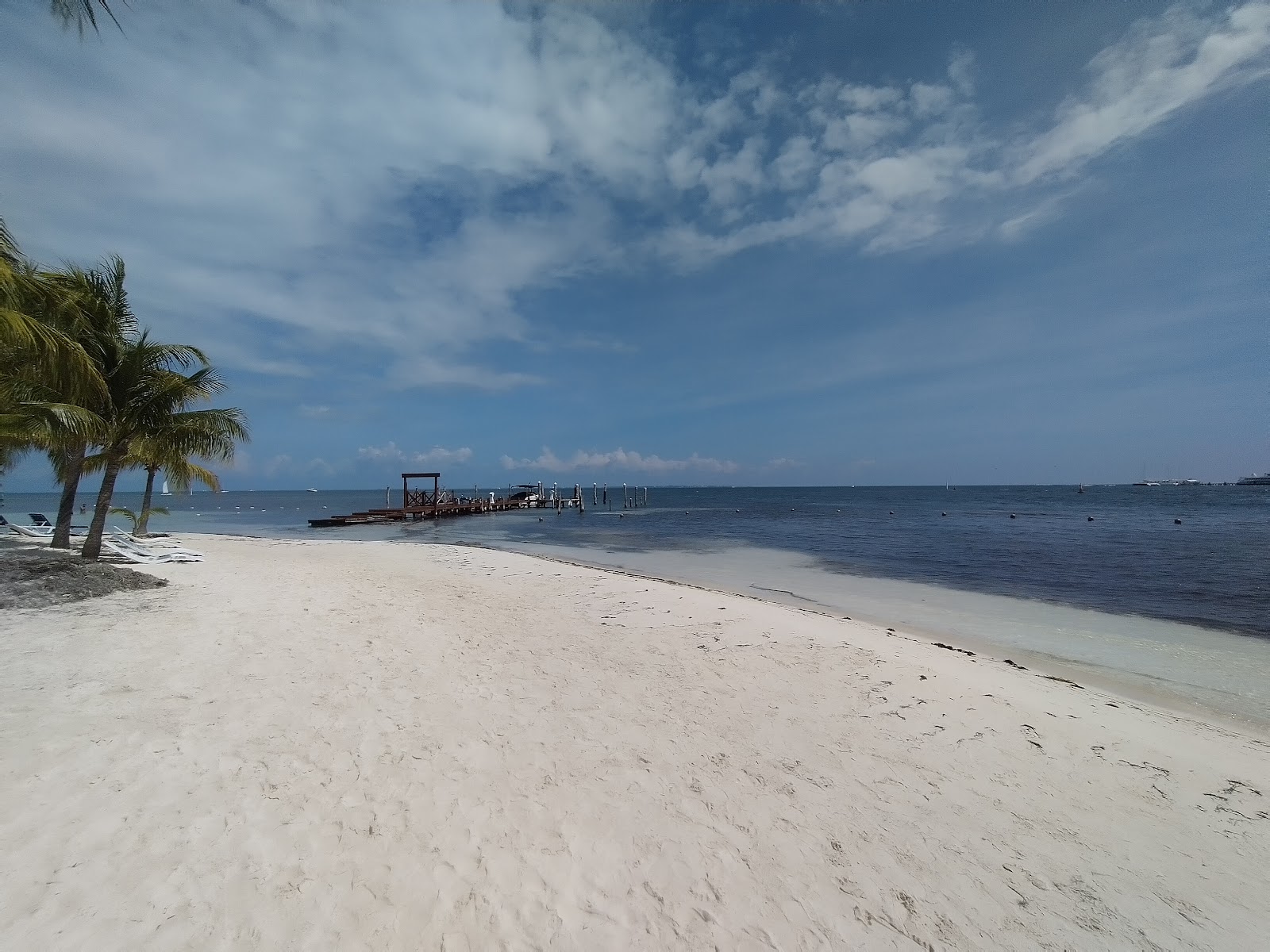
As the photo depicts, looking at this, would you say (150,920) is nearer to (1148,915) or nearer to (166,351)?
(1148,915)

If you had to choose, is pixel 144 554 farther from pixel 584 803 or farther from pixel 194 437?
pixel 584 803

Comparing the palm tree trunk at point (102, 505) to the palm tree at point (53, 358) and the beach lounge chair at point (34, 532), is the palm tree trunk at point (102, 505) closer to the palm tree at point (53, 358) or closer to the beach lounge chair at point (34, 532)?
the palm tree at point (53, 358)

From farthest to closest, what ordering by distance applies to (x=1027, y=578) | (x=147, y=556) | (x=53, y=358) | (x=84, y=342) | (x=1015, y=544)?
(x=1015, y=544)
(x=1027, y=578)
(x=147, y=556)
(x=84, y=342)
(x=53, y=358)

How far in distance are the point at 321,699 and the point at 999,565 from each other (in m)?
20.9

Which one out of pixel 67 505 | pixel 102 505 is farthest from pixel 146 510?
pixel 102 505

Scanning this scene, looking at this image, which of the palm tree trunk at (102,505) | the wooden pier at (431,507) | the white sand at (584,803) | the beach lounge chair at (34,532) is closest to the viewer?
the white sand at (584,803)

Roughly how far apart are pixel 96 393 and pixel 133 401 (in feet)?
3.05

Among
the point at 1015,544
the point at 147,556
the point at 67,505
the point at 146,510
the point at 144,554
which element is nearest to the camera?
the point at 147,556

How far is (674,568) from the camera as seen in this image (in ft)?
60.0

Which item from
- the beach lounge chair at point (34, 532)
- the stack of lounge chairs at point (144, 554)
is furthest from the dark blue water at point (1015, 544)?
the stack of lounge chairs at point (144, 554)

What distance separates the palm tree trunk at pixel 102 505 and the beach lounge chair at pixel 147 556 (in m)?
0.70

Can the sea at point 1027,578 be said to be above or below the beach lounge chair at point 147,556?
below

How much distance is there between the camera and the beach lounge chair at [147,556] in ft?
38.1

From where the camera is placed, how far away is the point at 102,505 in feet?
36.2
